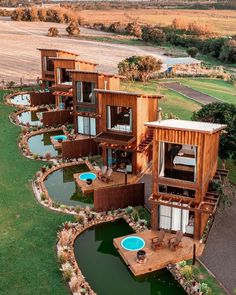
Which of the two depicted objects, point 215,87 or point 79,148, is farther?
point 215,87

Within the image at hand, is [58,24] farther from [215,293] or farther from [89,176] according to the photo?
[215,293]

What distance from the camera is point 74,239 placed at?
21016 mm

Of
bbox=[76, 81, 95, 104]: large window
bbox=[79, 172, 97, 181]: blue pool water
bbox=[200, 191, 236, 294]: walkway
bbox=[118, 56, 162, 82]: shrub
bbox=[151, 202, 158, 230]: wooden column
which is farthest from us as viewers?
bbox=[118, 56, 162, 82]: shrub

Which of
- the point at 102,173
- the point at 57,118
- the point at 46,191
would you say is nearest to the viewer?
the point at 46,191

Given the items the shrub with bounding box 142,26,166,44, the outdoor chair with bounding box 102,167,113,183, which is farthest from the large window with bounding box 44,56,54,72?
the shrub with bounding box 142,26,166,44

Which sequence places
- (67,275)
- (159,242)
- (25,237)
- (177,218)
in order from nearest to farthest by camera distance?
(67,275) → (159,242) → (177,218) → (25,237)

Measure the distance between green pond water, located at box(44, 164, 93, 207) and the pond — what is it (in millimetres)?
18460

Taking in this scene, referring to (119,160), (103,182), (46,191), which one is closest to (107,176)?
(103,182)

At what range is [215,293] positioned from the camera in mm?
16797

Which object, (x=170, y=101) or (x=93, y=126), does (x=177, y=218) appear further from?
(x=170, y=101)

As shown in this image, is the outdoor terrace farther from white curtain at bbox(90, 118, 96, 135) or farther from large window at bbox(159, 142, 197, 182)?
white curtain at bbox(90, 118, 96, 135)

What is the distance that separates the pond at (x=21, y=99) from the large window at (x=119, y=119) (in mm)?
19428

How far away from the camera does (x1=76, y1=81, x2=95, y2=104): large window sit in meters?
33.8

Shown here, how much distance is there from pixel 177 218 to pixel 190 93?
3251cm
